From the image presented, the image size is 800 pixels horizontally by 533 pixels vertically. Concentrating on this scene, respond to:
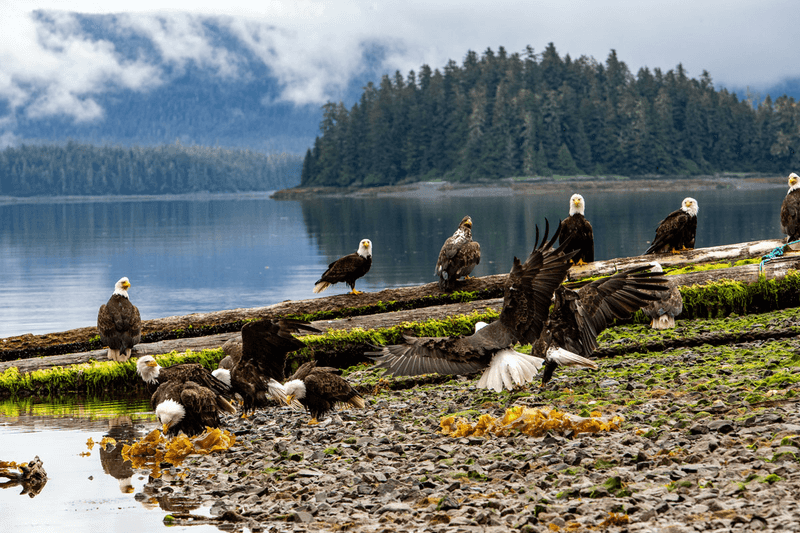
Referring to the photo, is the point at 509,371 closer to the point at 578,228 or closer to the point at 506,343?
the point at 506,343

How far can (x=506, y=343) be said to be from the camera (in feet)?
30.9

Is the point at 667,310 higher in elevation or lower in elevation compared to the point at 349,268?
lower

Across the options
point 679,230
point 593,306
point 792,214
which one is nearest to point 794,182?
point 792,214

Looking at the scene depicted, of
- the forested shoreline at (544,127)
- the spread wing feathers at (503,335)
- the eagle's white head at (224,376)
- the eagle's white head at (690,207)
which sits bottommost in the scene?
the eagle's white head at (224,376)

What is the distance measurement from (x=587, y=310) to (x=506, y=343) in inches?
54.4

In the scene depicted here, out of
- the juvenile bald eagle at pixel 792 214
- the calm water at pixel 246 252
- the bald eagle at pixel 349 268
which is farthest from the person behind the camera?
the calm water at pixel 246 252

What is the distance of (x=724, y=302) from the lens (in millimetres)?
14805

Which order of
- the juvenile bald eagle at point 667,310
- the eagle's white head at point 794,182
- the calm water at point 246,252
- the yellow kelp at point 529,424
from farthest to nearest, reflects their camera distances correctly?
the calm water at point 246,252 < the eagle's white head at point 794,182 < the juvenile bald eagle at point 667,310 < the yellow kelp at point 529,424

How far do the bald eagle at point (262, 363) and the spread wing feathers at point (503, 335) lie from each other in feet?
5.04

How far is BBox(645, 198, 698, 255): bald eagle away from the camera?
1695 cm

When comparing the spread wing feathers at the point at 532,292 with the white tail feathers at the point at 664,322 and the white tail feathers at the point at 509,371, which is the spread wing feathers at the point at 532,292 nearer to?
the white tail feathers at the point at 509,371

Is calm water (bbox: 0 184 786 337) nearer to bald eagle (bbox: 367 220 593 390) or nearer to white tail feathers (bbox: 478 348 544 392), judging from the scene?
bald eagle (bbox: 367 220 593 390)

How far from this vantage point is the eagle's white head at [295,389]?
10.2 m

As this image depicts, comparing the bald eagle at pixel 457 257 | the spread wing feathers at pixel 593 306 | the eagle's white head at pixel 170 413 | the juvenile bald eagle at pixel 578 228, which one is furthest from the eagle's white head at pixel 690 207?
the eagle's white head at pixel 170 413
